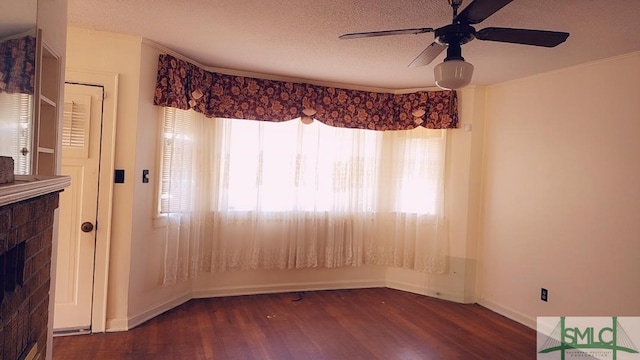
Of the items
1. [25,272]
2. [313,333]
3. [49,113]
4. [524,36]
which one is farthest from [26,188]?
[313,333]

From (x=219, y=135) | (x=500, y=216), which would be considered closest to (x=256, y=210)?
(x=219, y=135)

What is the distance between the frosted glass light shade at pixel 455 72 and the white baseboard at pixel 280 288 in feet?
9.79

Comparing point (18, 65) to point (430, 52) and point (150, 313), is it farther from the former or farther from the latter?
point (150, 313)

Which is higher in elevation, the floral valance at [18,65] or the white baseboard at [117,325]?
the floral valance at [18,65]

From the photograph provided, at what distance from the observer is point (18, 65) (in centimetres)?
150

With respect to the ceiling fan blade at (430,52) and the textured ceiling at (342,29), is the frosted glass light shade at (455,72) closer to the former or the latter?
the ceiling fan blade at (430,52)

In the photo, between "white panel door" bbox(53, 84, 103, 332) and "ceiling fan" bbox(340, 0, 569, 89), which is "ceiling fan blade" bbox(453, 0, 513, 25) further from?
"white panel door" bbox(53, 84, 103, 332)

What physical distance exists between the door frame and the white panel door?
0.03 meters

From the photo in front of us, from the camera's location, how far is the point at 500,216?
3.78 meters

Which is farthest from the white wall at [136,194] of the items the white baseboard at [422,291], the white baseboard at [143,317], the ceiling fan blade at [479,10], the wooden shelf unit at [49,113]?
the ceiling fan blade at [479,10]

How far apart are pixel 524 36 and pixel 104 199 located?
307 cm

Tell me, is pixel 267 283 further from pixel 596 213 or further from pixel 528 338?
pixel 596 213

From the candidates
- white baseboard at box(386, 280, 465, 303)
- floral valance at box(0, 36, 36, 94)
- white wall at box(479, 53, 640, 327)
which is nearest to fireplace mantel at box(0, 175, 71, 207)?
floral valance at box(0, 36, 36, 94)

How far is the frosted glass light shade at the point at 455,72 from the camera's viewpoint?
6.09 feet
